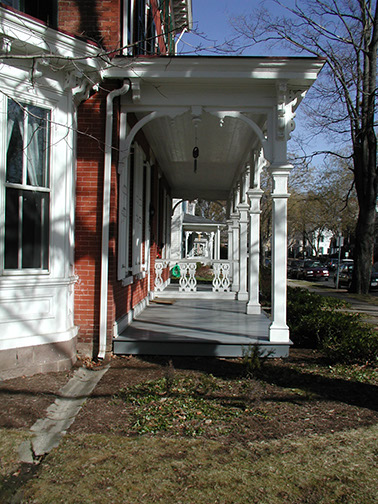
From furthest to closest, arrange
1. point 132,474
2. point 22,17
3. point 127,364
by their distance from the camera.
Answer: point 127,364
point 22,17
point 132,474

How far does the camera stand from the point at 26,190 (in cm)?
570

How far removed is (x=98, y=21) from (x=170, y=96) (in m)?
1.49

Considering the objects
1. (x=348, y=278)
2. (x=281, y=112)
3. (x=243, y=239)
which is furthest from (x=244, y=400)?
(x=348, y=278)

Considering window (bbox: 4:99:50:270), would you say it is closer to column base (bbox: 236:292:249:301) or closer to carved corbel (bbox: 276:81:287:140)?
carved corbel (bbox: 276:81:287:140)

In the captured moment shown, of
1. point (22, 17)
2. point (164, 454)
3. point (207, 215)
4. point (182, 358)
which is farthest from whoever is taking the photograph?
point (207, 215)

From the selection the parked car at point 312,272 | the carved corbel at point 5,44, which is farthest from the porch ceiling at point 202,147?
the parked car at point 312,272

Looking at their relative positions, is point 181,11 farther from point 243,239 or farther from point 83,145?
point 83,145

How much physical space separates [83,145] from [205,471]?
4.78 metres

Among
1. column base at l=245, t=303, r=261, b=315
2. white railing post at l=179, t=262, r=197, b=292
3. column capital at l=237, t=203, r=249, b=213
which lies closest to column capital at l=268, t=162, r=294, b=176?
column base at l=245, t=303, r=261, b=315

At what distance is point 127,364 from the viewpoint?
20.9 feet

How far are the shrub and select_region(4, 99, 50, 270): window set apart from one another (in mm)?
4355

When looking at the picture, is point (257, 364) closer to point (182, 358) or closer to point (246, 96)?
point (182, 358)

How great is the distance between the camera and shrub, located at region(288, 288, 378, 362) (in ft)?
21.5

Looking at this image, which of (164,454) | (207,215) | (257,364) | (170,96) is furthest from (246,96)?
(207,215)
